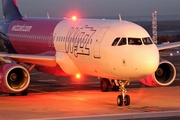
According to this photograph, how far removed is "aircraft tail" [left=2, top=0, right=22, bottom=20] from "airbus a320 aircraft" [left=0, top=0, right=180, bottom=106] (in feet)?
6.74

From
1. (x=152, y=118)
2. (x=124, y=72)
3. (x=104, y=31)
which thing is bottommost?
(x=152, y=118)

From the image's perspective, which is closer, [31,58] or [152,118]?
[152,118]

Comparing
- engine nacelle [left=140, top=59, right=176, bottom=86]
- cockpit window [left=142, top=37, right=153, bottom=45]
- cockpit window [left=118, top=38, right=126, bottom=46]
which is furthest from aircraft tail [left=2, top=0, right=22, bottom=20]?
cockpit window [left=142, top=37, right=153, bottom=45]

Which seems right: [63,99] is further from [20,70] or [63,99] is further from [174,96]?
[174,96]

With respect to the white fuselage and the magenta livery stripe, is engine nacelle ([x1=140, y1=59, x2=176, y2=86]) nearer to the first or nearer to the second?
the white fuselage

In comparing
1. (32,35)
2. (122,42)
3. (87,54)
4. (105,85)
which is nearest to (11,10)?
(32,35)

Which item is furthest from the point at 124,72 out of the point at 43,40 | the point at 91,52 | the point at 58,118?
the point at 43,40

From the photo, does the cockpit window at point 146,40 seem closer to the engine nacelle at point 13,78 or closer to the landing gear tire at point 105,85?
the engine nacelle at point 13,78

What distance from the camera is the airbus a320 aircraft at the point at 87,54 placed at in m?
21.5

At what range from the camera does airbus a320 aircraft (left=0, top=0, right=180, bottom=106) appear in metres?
21.5

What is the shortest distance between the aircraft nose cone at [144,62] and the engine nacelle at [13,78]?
524 centimetres

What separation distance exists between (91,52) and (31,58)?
11.5 feet

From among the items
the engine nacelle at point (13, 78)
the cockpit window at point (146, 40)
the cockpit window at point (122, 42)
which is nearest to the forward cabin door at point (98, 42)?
the cockpit window at point (122, 42)

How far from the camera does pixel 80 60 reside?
24.2m
